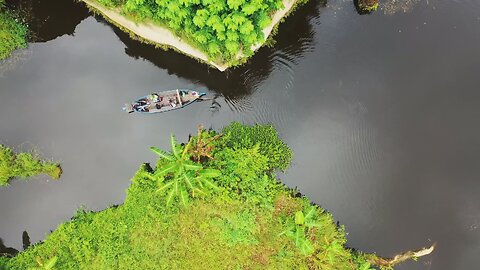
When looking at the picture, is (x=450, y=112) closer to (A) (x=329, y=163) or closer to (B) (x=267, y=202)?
(A) (x=329, y=163)

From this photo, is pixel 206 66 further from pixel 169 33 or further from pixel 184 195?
pixel 184 195

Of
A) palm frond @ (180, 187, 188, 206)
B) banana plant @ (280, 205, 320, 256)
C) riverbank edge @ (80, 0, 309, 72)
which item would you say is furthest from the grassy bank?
riverbank edge @ (80, 0, 309, 72)

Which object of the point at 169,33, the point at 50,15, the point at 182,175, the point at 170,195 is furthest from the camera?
the point at 50,15

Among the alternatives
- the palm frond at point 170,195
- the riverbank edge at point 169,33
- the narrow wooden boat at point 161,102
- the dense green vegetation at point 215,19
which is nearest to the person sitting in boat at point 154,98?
the narrow wooden boat at point 161,102

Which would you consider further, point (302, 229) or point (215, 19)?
point (302, 229)

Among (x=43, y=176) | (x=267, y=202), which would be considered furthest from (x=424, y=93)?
(x=43, y=176)

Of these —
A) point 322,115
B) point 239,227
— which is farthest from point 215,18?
point 239,227
